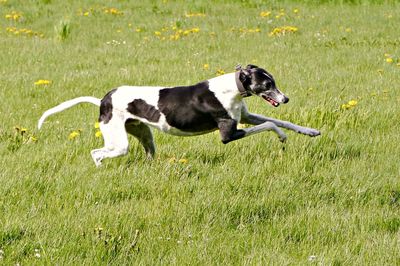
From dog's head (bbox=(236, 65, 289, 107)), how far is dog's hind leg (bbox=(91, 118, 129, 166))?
1.07 m

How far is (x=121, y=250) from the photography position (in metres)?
3.62

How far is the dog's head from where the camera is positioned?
195 inches

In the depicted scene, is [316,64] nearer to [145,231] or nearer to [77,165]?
[77,165]

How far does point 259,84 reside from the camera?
195 inches

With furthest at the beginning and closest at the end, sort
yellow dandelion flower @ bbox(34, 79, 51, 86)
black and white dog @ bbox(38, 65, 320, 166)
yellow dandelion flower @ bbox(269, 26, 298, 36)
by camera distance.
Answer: yellow dandelion flower @ bbox(269, 26, 298, 36), yellow dandelion flower @ bbox(34, 79, 51, 86), black and white dog @ bbox(38, 65, 320, 166)

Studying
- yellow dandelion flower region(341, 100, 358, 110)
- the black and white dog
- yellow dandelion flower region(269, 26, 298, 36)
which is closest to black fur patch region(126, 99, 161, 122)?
the black and white dog

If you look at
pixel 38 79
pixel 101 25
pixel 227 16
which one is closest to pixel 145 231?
pixel 38 79

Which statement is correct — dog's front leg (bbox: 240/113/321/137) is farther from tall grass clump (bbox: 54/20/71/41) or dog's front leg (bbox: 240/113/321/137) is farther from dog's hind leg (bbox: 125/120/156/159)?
tall grass clump (bbox: 54/20/71/41)

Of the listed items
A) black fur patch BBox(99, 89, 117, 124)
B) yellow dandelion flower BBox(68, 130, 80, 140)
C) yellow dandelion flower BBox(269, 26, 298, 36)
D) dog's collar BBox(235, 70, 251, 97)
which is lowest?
yellow dandelion flower BBox(269, 26, 298, 36)

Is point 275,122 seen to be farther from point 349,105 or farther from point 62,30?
point 62,30

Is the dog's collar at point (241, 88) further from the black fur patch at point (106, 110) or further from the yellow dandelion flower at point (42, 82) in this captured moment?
the yellow dandelion flower at point (42, 82)

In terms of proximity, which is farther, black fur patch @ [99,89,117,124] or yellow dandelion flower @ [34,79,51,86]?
yellow dandelion flower @ [34,79,51,86]

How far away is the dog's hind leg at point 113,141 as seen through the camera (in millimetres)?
5277

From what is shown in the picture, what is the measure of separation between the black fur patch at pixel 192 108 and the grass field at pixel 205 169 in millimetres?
306
